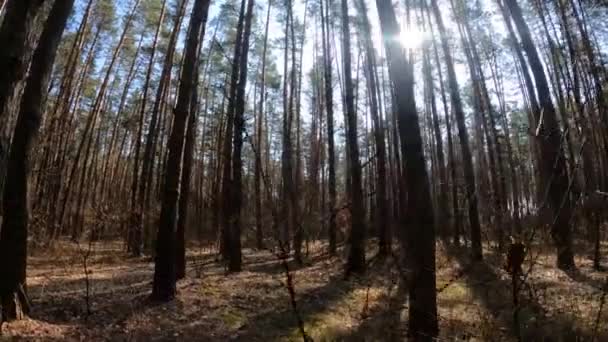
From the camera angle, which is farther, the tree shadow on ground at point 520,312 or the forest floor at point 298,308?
the forest floor at point 298,308

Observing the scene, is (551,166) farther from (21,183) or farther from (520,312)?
(21,183)

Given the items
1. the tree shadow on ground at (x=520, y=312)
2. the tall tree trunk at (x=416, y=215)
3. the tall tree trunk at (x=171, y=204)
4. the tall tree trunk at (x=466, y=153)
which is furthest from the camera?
the tall tree trunk at (x=466, y=153)

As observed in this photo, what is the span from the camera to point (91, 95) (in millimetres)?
22703

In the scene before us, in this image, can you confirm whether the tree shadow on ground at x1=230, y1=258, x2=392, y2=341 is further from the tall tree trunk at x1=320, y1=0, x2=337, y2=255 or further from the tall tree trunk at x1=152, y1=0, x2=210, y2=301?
the tall tree trunk at x1=320, y1=0, x2=337, y2=255

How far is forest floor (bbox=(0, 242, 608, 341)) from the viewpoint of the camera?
18.7 ft

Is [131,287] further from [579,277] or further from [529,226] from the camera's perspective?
[579,277]

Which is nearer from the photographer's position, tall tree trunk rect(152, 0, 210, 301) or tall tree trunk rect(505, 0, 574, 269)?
tall tree trunk rect(152, 0, 210, 301)

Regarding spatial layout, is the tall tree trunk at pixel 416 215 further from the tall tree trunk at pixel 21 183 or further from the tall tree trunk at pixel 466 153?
the tall tree trunk at pixel 466 153

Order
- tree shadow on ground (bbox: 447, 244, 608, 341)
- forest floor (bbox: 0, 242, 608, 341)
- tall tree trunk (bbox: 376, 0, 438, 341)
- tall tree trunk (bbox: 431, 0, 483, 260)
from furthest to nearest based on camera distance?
tall tree trunk (bbox: 431, 0, 483, 260) < forest floor (bbox: 0, 242, 608, 341) < tree shadow on ground (bbox: 447, 244, 608, 341) < tall tree trunk (bbox: 376, 0, 438, 341)

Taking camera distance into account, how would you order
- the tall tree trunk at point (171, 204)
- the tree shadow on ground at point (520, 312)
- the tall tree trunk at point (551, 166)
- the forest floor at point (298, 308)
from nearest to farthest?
the tree shadow on ground at point (520, 312), the forest floor at point (298, 308), the tall tree trunk at point (171, 204), the tall tree trunk at point (551, 166)

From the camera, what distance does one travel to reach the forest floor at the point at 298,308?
571 cm

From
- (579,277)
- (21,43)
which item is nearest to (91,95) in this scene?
(21,43)

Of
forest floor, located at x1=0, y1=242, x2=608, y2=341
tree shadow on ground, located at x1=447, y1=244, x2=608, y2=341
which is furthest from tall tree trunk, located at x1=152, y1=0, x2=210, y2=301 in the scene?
tree shadow on ground, located at x1=447, y1=244, x2=608, y2=341

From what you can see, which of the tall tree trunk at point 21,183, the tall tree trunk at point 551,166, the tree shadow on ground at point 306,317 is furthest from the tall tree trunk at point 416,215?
the tall tree trunk at point 551,166
